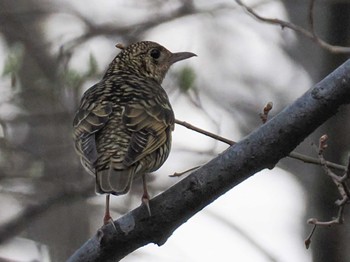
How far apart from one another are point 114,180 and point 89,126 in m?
0.91

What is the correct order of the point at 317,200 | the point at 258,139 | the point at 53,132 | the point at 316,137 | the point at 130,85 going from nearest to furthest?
the point at 258,139 → the point at 130,85 → the point at 317,200 → the point at 316,137 → the point at 53,132

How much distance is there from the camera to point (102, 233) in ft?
20.0

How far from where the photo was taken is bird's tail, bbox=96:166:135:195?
20.6 ft

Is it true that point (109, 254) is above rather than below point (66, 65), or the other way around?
above

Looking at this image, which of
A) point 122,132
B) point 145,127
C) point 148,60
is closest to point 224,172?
point 122,132

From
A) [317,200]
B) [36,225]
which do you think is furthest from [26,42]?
[317,200]

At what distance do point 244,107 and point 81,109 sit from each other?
20.5 ft

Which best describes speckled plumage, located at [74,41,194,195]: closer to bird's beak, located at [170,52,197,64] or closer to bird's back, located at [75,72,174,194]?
bird's back, located at [75,72,174,194]

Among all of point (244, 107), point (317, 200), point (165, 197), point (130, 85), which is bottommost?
point (244, 107)

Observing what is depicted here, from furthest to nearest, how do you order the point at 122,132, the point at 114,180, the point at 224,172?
1. the point at 122,132
2. the point at 114,180
3. the point at 224,172

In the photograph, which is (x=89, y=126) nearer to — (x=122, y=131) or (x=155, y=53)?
(x=122, y=131)

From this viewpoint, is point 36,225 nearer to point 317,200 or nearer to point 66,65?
point 66,65

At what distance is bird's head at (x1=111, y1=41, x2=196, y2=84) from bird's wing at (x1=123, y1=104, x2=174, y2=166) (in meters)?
1.22

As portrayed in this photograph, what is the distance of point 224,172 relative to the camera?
5.82 meters
